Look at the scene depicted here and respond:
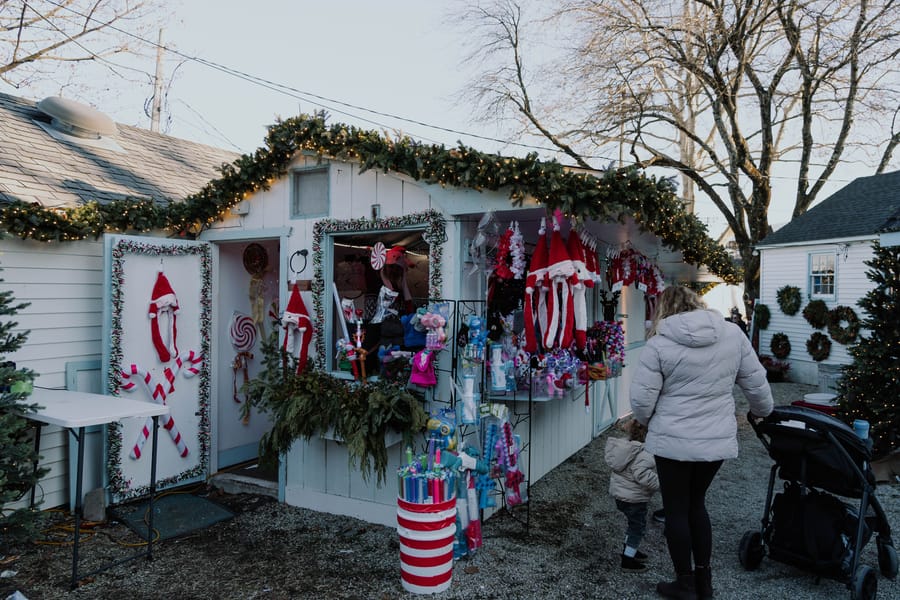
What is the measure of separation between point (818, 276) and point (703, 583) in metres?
13.4

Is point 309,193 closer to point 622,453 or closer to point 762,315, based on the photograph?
point 622,453

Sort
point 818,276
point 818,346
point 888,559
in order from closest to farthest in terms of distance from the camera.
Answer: point 888,559
point 818,346
point 818,276

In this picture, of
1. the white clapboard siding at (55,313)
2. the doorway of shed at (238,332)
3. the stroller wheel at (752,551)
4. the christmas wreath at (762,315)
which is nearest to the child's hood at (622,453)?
the stroller wheel at (752,551)

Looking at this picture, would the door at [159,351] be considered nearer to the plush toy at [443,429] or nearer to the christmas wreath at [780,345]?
the plush toy at [443,429]

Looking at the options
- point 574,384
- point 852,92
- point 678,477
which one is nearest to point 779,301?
point 852,92

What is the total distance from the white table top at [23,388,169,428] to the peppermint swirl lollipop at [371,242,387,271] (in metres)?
1.88

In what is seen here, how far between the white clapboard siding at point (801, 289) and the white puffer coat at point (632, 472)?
36.4 ft

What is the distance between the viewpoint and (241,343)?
19.9 feet

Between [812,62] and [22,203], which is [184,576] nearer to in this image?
Answer: [22,203]

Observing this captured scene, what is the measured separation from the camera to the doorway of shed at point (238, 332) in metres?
5.87

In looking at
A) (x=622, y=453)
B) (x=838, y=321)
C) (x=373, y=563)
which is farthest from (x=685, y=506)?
(x=838, y=321)

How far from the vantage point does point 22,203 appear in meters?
4.41

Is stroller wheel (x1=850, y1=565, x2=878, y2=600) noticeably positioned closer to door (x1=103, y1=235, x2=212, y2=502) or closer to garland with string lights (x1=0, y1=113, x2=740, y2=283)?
garland with string lights (x1=0, y1=113, x2=740, y2=283)

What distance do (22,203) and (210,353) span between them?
2007mm
